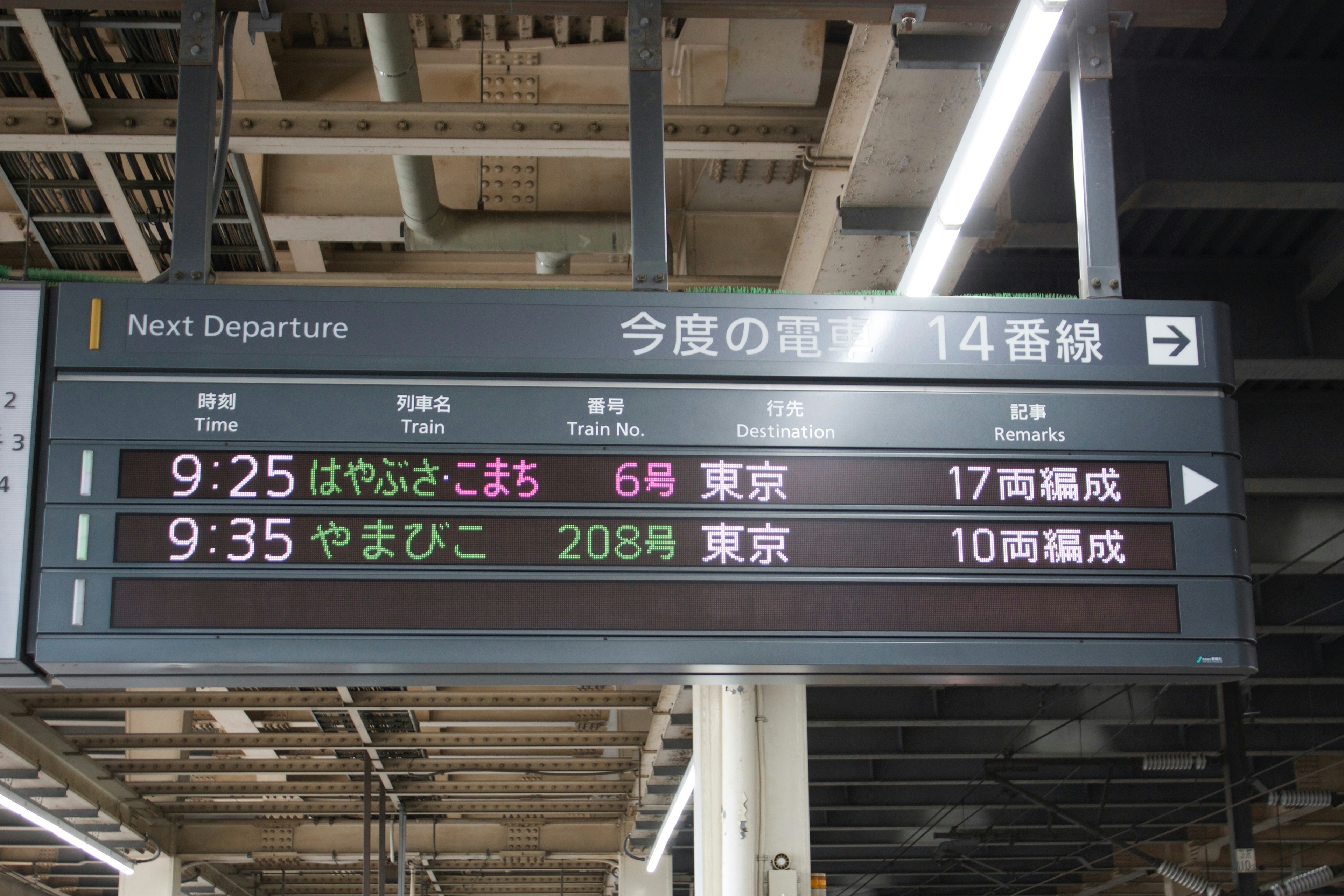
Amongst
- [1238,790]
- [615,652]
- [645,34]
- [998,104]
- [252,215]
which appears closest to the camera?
[615,652]

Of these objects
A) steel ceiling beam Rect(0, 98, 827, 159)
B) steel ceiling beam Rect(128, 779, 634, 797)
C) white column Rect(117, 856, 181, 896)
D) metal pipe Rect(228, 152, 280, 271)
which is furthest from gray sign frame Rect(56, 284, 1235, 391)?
white column Rect(117, 856, 181, 896)

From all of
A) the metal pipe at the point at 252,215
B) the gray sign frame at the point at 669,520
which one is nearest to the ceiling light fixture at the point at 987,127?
the gray sign frame at the point at 669,520

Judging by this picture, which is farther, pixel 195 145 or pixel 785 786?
pixel 785 786

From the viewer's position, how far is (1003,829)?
78.1 ft

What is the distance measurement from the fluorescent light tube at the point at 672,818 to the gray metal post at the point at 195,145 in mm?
9538

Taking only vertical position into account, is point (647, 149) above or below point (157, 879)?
above

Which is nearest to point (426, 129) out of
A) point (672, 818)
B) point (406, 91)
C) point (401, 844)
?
point (406, 91)

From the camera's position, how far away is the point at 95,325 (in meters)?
4.02

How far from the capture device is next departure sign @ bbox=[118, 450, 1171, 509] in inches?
152

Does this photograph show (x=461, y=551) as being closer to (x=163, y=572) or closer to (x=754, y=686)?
(x=163, y=572)

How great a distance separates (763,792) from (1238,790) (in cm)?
922

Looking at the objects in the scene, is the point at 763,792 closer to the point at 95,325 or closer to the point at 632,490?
the point at 632,490

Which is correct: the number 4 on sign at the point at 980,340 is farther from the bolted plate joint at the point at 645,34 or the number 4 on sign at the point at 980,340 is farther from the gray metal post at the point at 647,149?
the bolted plate joint at the point at 645,34

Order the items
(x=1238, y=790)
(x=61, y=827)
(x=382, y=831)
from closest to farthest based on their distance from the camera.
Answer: (x=1238, y=790), (x=61, y=827), (x=382, y=831)
